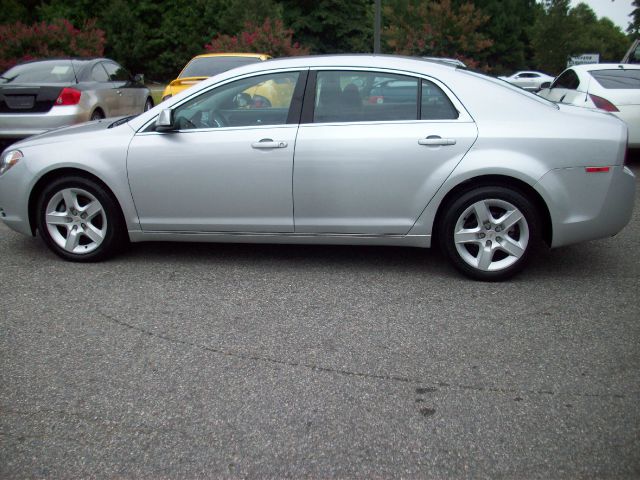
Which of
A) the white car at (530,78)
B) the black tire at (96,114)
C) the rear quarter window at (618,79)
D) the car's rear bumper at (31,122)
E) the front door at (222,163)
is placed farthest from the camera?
the white car at (530,78)

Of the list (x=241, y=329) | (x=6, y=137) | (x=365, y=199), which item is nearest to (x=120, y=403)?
(x=241, y=329)

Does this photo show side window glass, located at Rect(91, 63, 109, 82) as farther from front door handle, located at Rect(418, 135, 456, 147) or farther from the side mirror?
front door handle, located at Rect(418, 135, 456, 147)

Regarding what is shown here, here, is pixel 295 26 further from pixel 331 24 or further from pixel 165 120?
pixel 165 120

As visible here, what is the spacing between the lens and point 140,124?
5.35 meters

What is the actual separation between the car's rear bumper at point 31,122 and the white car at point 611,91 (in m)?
6.91

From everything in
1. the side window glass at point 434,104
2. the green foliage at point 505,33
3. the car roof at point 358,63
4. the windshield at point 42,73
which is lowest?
the green foliage at point 505,33

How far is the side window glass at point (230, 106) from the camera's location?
525cm

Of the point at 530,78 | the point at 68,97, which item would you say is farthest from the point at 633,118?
the point at 530,78

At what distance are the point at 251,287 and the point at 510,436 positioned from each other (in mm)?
2410

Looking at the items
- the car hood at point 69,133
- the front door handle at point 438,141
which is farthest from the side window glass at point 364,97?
the car hood at point 69,133

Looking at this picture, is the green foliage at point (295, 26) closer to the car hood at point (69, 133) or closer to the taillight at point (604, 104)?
the taillight at point (604, 104)

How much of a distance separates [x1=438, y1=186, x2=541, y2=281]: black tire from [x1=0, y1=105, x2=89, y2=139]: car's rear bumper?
6.95 meters

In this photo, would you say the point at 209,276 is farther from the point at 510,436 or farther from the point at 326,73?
the point at 510,436

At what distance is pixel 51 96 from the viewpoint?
998cm
